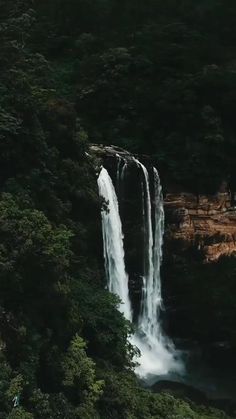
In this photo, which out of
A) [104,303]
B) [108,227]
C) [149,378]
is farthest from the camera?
[108,227]

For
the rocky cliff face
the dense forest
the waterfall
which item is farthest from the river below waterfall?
the dense forest

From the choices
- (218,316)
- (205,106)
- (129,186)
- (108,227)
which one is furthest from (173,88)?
(218,316)

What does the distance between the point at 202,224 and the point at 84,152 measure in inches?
210

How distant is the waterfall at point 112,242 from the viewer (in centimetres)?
1399

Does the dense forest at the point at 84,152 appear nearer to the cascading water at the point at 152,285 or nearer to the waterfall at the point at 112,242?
the waterfall at the point at 112,242

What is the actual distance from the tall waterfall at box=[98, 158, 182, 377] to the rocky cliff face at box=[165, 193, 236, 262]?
1.44 feet

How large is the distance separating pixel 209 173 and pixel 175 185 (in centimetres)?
114

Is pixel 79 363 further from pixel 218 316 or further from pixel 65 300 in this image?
pixel 218 316

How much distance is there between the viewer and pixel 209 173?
53.0ft

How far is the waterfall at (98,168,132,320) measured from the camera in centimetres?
1399

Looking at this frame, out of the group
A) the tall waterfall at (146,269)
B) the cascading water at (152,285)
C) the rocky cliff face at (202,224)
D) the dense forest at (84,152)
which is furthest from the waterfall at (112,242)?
the rocky cliff face at (202,224)

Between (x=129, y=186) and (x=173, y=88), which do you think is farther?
(x=173, y=88)

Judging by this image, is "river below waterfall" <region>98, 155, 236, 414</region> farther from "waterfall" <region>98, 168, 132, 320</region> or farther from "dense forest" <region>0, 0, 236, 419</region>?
"dense forest" <region>0, 0, 236, 419</region>

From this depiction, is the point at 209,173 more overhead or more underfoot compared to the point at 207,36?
more underfoot
